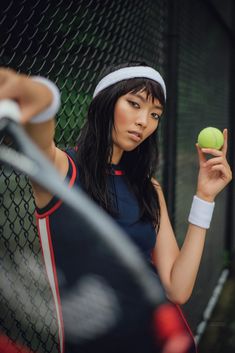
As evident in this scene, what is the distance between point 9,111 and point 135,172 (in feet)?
4.22

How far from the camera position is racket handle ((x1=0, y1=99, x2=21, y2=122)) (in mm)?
943

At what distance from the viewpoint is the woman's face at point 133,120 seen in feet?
6.67

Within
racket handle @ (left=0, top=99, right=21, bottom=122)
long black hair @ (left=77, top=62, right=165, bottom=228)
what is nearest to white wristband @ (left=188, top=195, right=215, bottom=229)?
long black hair @ (left=77, top=62, right=165, bottom=228)

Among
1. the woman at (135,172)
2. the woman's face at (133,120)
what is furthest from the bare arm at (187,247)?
the woman's face at (133,120)

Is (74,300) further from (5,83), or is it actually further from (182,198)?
(182,198)

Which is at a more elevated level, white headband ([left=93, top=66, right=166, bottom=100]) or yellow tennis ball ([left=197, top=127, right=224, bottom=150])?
white headband ([left=93, top=66, right=166, bottom=100])

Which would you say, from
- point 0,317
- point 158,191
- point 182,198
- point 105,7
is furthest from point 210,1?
point 0,317

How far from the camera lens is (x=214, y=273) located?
22.4 feet

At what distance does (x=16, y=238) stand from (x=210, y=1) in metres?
3.70

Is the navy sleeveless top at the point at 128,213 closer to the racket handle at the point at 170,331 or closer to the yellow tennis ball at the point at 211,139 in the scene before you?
the racket handle at the point at 170,331

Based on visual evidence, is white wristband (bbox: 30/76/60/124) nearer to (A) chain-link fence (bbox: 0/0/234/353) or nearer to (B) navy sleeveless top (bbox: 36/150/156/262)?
(B) navy sleeveless top (bbox: 36/150/156/262)

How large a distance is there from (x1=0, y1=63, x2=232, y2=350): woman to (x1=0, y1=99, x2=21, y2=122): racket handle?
31.2 inches

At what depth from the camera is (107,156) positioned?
6.87 feet

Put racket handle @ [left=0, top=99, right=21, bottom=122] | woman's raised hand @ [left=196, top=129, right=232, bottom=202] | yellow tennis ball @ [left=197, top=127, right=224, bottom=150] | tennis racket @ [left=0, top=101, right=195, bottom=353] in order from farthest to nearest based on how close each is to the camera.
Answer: yellow tennis ball @ [left=197, top=127, right=224, bottom=150] < woman's raised hand @ [left=196, top=129, right=232, bottom=202] < tennis racket @ [left=0, top=101, right=195, bottom=353] < racket handle @ [left=0, top=99, right=21, bottom=122]
